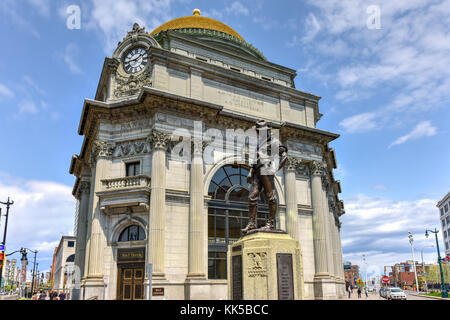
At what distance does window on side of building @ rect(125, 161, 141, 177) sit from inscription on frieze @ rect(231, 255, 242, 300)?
17782 mm

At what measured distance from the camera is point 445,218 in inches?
4862

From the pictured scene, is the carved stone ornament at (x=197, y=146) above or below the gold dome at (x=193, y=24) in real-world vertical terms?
below

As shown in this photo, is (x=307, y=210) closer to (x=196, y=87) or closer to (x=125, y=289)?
(x=196, y=87)

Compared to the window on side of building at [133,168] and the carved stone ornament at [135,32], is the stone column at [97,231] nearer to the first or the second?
the window on side of building at [133,168]

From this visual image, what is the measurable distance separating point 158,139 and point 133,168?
337cm

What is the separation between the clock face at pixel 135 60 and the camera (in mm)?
31867

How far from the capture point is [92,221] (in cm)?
2752

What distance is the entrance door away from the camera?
87.2ft

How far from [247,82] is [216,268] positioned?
52.4 ft

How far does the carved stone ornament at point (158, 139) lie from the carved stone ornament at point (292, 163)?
11181 mm

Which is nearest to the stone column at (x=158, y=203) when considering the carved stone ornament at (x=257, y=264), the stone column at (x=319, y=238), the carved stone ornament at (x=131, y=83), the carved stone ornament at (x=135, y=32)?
the carved stone ornament at (x=131, y=83)

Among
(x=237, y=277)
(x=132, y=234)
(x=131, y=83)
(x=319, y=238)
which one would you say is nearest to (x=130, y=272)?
(x=132, y=234)

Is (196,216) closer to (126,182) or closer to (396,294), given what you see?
(126,182)
